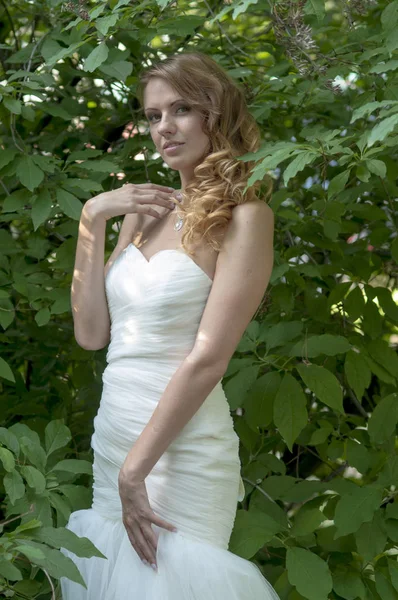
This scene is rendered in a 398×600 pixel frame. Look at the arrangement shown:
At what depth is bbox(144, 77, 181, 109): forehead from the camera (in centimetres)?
218

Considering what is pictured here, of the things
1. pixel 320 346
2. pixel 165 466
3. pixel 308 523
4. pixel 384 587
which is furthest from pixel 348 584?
pixel 165 466

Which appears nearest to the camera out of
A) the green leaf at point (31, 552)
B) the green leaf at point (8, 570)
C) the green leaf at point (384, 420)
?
the green leaf at point (31, 552)

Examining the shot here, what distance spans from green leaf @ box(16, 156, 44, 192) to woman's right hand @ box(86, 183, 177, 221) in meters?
0.30

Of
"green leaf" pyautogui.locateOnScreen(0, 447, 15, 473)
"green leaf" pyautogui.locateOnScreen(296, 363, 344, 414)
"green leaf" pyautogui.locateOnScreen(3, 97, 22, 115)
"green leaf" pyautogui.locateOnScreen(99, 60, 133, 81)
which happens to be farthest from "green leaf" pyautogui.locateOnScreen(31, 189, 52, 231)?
"green leaf" pyautogui.locateOnScreen(296, 363, 344, 414)

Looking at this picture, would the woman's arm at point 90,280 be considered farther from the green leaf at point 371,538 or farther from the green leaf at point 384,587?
the green leaf at point 384,587

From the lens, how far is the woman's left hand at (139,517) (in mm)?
2000

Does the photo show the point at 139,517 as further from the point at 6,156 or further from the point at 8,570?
the point at 6,156

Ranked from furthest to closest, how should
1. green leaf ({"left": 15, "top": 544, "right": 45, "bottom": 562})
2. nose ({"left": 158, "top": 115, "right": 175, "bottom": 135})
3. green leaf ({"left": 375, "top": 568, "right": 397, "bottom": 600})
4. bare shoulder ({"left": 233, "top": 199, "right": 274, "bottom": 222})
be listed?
green leaf ({"left": 375, "top": 568, "right": 397, "bottom": 600})
nose ({"left": 158, "top": 115, "right": 175, "bottom": 135})
bare shoulder ({"left": 233, "top": 199, "right": 274, "bottom": 222})
green leaf ({"left": 15, "top": 544, "right": 45, "bottom": 562})

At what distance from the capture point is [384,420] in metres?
2.72

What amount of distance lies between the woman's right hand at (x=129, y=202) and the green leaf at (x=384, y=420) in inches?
37.9

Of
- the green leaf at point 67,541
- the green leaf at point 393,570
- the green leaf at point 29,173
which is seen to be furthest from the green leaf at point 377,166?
the green leaf at point 393,570

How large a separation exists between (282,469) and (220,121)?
1.25 metres

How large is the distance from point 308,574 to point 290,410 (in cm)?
47

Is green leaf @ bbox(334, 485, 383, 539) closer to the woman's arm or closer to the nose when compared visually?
the woman's arm
